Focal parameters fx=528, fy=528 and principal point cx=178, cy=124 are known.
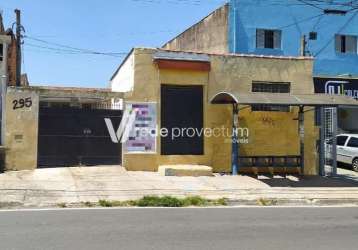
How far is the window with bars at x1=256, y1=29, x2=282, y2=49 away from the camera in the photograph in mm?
32125

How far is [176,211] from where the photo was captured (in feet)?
38.0

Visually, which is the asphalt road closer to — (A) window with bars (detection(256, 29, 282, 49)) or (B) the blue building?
(B) the blue building

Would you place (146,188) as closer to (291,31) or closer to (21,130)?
(21,130)

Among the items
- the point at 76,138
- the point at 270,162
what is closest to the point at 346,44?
the point at 270,162

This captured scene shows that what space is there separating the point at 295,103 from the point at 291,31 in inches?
683

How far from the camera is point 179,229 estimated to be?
30.3ft

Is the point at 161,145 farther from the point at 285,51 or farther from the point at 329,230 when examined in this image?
the point at 285,51

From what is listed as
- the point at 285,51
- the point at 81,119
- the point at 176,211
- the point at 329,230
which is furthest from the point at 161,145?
the point at 285,51

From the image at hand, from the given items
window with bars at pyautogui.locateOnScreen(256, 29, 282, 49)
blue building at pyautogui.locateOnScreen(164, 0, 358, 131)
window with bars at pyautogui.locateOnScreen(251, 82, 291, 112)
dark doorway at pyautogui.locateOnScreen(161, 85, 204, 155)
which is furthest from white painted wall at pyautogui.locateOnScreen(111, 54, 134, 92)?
window with bars at pyautogui.locateOnScreen(256, 29, 282, 49)

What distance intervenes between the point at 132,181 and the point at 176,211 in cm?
445

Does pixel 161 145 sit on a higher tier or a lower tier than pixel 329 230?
higher

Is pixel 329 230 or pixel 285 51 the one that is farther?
pixel 285 51

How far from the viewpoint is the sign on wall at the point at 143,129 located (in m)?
18.3

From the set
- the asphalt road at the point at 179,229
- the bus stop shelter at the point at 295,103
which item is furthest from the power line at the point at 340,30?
the asphalt road at the point at 179,229
